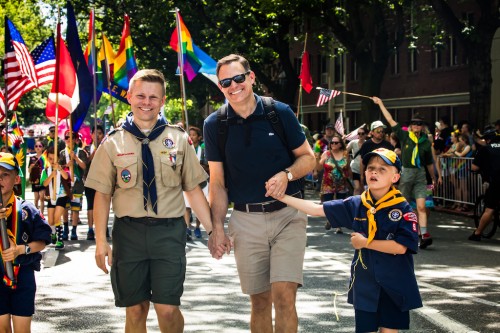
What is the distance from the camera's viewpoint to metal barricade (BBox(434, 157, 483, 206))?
62.3ft

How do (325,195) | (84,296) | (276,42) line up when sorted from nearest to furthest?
(84,296), (325,195), (276,42)

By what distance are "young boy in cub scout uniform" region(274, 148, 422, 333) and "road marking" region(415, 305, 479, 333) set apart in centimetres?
188

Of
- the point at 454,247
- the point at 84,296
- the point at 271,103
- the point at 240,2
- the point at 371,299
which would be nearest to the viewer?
the point at 371,299

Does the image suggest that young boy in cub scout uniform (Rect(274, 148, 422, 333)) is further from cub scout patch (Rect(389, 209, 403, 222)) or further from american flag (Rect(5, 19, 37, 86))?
american flag (Rect(5, 19, 37, 86))

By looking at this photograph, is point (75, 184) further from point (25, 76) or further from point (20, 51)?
point (20, 51)

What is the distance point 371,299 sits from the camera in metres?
5.79

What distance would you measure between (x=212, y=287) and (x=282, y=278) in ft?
13.3

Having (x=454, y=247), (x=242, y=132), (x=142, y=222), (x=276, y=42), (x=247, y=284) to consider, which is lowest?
(x=454, y=247)

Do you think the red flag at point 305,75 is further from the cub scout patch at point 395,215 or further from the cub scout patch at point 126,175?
the cub scout patch at point 126,175

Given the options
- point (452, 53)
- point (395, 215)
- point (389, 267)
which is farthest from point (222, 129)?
point (452, 53)

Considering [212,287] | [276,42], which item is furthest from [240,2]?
[212,287]

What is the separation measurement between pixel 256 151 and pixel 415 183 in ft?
27.4

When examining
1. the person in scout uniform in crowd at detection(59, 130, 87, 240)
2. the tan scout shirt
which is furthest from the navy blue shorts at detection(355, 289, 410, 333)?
the person in scout uniform in crowd at detection(59, 130, 87, 240)

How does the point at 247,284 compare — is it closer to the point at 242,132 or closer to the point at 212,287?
the point at 242,132
